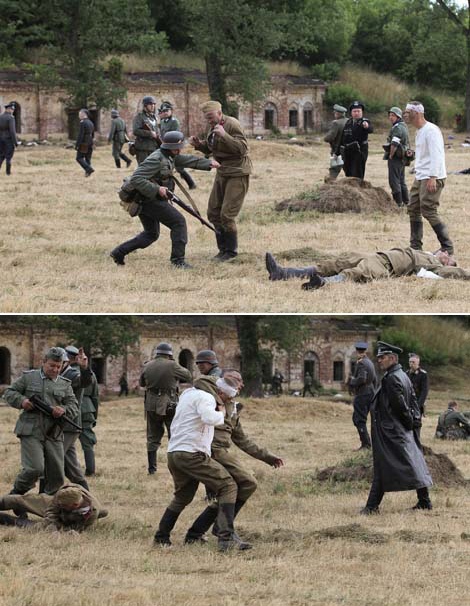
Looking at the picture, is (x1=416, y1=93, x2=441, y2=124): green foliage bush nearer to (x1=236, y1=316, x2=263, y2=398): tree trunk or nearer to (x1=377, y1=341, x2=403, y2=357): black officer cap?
(x1=236, y1=316, x2=263, y2=398): tree trunk

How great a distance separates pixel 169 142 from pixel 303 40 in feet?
132

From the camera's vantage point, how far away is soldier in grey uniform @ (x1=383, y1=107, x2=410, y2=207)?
71.2 feet

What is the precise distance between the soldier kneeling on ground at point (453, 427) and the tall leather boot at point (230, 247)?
222 inches

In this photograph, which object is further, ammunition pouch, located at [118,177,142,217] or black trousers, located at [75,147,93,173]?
black trousers, located at [75,147,93,173]

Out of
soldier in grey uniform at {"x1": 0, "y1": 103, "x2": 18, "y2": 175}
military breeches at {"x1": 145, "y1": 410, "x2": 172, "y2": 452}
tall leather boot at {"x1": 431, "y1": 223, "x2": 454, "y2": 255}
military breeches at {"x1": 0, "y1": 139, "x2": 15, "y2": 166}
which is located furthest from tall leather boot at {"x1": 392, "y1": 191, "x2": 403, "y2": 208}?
military breeches at {"x1": 0, "y1": 139, "x2": 15, "y2": 166}

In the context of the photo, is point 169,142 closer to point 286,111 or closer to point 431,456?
point 431,456

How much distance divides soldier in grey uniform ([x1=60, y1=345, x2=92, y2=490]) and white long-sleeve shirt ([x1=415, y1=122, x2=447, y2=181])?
4.85m

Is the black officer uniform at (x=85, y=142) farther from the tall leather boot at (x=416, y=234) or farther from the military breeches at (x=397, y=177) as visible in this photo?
the tall leather boot at (x=416, y=234)

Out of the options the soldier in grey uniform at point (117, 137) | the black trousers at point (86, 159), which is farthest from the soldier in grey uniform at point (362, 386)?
the soldier in grey uniform at point (117, 137)

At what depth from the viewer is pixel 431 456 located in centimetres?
1458

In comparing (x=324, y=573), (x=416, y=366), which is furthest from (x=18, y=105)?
(x=324, y=573)

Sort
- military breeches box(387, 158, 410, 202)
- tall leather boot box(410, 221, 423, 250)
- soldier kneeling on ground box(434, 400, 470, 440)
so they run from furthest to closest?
military breeches box(387, 158, 410, 202) < soldier kneeling on ground box(434, 400, 470, 440) < tall leather boot box(410, 221, 423, 250)

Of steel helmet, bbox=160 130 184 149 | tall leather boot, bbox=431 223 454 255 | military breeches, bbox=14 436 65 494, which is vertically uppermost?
steel helmet, bbox=160 130 184 149

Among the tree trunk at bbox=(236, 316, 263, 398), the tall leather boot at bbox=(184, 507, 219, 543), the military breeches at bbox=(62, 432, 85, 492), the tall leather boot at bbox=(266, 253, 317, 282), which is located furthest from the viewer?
the tree trunk at bbox=(236, 316, 263, 398)
